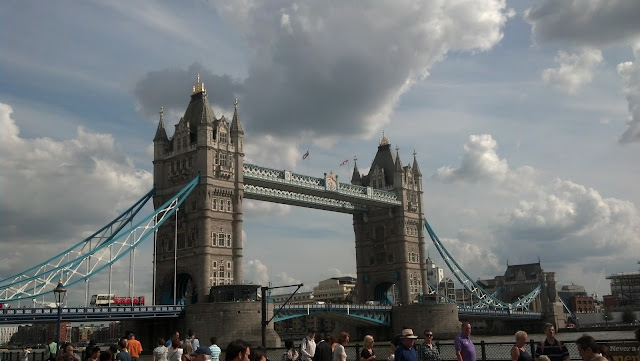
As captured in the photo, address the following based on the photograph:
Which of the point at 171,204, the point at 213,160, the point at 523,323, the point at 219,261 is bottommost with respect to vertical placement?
the point at 523,323

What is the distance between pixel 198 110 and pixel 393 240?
34586mm

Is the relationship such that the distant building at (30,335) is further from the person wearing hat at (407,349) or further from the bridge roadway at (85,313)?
the person wearing hat at (407,349)

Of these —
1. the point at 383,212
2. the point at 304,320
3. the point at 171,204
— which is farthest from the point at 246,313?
the point at 304,320

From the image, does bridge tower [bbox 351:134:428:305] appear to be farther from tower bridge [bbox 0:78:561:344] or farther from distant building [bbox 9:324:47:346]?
distant building [bbox 9:324:47:346]

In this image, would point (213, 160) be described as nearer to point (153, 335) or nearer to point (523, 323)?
point (153, 335)

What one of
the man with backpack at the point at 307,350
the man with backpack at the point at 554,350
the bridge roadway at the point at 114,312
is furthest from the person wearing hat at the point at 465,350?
the bridge roadway at the point at 114,312

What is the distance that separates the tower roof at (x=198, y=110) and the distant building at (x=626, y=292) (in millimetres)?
146302

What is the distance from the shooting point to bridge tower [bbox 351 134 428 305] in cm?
9000

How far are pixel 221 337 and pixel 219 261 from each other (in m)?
9.44

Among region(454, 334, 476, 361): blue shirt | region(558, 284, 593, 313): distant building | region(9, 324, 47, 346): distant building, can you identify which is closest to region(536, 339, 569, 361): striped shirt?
region(454, 334, 476, 361): blue shirt

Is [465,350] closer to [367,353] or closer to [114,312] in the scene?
[367,353]

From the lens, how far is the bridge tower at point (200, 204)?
64.4 meters

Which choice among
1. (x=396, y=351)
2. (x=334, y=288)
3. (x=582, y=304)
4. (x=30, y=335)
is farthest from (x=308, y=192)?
(x=30, y=335)

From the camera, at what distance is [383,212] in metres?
92.8
